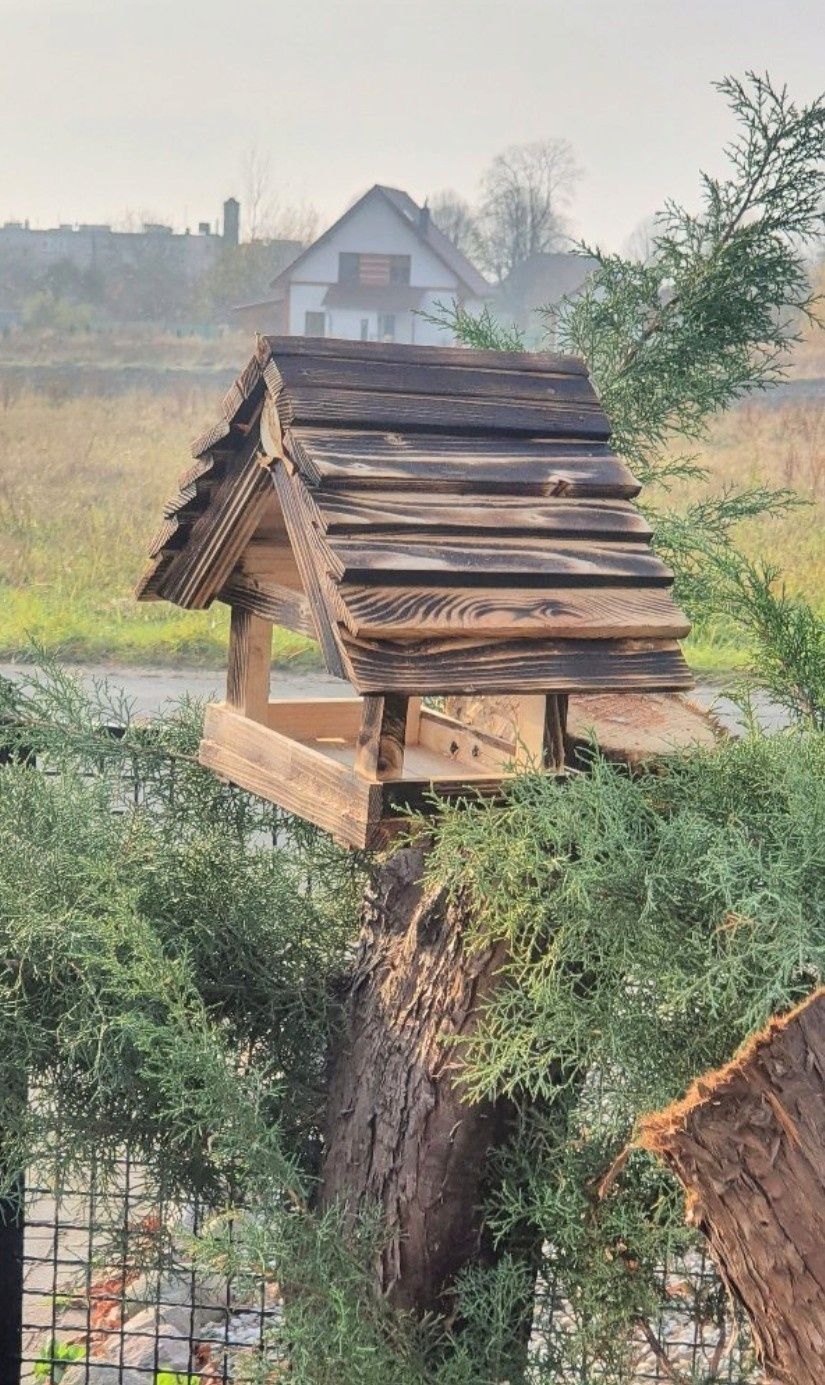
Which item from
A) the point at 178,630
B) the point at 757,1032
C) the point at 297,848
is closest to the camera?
the point at 757,1032

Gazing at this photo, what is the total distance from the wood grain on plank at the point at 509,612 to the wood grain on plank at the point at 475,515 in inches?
2.4

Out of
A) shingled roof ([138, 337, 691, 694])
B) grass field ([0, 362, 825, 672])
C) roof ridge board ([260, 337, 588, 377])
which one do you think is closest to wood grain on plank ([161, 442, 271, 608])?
shingled roof ([138, 337, 691, 694])

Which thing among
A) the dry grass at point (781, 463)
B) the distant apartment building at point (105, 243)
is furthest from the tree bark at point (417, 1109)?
the distant apartment building at point (105, 243)

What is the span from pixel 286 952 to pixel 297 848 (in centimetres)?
15

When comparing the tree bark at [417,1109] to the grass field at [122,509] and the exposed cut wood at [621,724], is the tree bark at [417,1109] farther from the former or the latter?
the grass field at [122,509]

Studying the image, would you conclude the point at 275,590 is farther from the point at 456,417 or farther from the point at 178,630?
the point at 178,630

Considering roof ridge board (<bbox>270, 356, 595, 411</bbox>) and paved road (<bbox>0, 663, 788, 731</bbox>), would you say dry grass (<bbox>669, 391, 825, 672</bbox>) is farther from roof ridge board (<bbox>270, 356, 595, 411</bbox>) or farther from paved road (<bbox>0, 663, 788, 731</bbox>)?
roof ridge board (<bbox>270, 356, 595, 411</bbox>)

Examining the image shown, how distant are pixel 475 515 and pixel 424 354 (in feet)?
0.66

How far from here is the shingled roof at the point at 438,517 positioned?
1.15 meters

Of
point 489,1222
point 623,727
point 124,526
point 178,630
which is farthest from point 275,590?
point 124,526

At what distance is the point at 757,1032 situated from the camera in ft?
3.30

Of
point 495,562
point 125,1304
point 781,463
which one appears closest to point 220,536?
point 495,562

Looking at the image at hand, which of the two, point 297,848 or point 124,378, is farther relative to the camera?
point 124,378

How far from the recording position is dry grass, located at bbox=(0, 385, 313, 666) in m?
6.25
